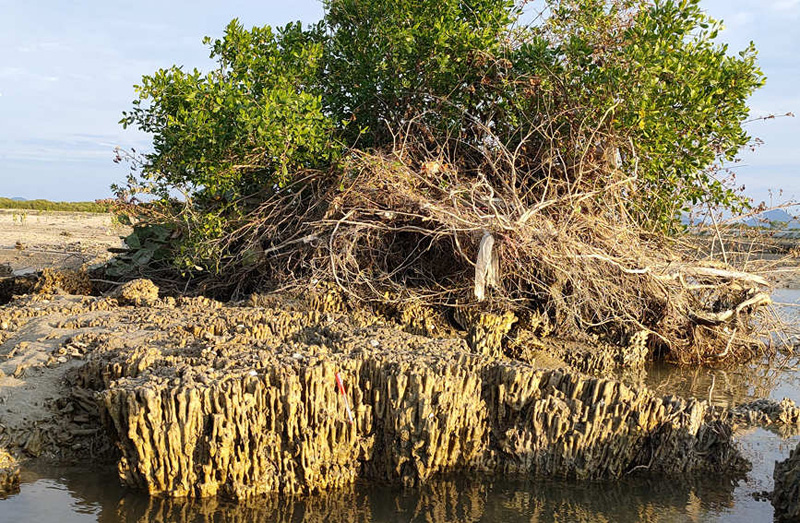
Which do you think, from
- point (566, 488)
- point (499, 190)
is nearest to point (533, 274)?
point (499, 190)

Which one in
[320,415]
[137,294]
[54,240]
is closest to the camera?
[320,415]

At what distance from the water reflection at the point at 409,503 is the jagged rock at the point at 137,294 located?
108 inches

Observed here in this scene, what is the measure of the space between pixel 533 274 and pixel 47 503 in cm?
557

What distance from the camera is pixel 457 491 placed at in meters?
4.79

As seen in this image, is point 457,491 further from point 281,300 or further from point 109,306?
point 109,306

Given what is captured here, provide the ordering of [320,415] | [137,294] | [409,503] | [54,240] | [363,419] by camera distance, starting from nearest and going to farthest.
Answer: [409,503] → [320,415] → [363,419] → [137,294] → [54,240]

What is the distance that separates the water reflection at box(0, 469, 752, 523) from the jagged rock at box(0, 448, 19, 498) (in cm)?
8

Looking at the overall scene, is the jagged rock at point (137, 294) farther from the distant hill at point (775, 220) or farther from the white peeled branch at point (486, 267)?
the distant hill at point (775, 220)

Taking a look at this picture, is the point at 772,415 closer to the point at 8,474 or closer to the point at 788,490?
the point at 788,490

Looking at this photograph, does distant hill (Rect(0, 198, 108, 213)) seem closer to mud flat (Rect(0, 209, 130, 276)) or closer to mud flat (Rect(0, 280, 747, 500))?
mud flat (Rect(0, 209, 130, 276))

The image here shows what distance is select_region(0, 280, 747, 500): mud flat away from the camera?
4.40m

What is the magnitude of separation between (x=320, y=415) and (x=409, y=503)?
2.68ft

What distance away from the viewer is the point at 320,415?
4676mm

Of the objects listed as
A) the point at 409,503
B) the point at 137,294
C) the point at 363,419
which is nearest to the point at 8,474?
the point at 363,419
